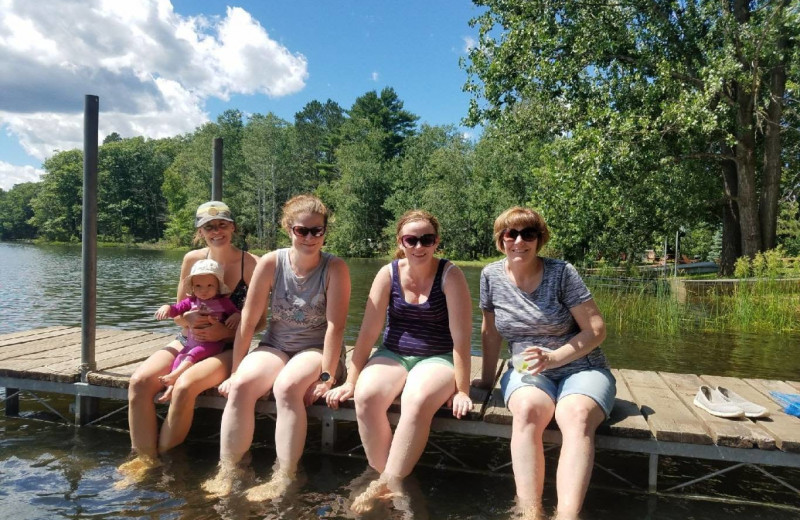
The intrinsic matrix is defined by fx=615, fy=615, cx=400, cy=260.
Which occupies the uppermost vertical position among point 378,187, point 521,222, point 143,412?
point 378,187

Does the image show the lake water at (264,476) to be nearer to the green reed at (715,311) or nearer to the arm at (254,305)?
the arm at (254,305)

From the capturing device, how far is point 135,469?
12.1 ft

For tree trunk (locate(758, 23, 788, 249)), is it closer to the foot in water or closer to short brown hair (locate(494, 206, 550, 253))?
short brown hair (locate(494, 206, 550, 253))

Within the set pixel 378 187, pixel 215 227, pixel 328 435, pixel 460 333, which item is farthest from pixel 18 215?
pixel 460 333

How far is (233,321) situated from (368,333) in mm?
1029

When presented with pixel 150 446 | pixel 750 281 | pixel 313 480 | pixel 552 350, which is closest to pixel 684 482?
pixel 552 350

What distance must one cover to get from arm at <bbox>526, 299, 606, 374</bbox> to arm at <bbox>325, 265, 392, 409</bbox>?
2.97 feet

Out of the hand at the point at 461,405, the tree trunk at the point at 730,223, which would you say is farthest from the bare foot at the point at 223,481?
the tree trunk at the point at 730,223

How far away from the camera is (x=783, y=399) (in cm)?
392

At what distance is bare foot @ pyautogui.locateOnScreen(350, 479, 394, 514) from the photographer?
3.15m

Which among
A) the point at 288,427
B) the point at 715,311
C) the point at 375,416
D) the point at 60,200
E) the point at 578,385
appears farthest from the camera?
the point at 60,200

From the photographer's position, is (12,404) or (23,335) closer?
(12,404)

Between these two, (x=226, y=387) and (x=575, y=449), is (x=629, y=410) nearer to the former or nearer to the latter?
(x=575, y=449)

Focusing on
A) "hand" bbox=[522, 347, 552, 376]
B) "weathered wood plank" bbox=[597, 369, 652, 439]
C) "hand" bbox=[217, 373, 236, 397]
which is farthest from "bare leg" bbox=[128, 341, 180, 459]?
"weathered wood plank" bbox=[597, 369, 652, 439]
